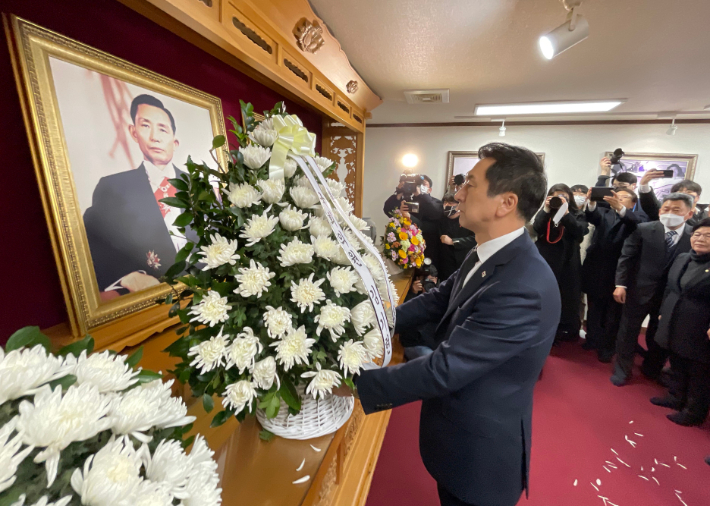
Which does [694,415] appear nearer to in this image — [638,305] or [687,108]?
[638,305]

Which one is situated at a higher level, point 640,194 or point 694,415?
point 640,194

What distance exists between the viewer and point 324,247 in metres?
0.70

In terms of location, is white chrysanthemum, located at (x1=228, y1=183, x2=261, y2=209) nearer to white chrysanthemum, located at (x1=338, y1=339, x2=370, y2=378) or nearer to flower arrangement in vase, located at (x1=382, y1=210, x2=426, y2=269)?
white chrysanthemum, located at (x1=338, y1=339, x2=370, y2=378)

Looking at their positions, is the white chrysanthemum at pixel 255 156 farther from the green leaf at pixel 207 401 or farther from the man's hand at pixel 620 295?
the man's hand at pixel 620 295

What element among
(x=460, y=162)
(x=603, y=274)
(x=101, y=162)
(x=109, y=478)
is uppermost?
(x=460, y=162)

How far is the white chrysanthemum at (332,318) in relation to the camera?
0.66m

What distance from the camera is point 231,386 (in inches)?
24.6

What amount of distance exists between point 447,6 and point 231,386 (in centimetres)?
201

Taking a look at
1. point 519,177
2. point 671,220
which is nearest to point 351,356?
point 519,177

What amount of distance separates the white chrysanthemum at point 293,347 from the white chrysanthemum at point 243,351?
0.14ft

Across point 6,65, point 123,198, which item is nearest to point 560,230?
point 123,198

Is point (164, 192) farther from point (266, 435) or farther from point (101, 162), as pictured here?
point (266, 435)

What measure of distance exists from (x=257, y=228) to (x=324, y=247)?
15 centimetres

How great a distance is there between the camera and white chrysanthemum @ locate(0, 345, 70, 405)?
0.29m
